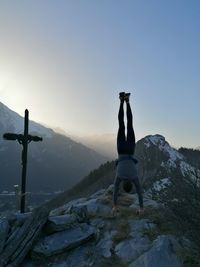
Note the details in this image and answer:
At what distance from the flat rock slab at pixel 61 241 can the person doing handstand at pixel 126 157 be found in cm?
169

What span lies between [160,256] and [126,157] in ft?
13.6

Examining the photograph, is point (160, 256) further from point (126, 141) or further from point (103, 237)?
point (126, 141)

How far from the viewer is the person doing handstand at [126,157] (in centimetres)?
1628

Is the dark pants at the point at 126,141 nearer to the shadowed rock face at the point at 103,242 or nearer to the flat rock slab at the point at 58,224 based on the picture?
the shadowed rock face at the point at 103,242

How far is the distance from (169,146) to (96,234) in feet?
49.3

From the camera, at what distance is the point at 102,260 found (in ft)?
47.7

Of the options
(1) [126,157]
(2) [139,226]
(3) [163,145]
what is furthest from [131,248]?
(3) [163,145]

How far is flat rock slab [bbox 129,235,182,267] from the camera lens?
44.9 feet

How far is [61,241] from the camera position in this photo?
611 inches

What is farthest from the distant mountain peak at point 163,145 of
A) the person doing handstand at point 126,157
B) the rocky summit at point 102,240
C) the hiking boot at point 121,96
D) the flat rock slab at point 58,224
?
the flat rock slab at point 58,224

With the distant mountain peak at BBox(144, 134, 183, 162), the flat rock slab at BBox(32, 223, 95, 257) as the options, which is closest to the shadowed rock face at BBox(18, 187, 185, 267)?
the flat rock slab at BBox(32, 223, 95, 257)

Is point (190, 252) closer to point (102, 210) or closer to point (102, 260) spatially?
point (102, 260)

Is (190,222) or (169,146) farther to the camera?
(169,146)

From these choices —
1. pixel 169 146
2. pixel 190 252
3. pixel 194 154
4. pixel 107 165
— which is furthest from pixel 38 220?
pixel 194 154
